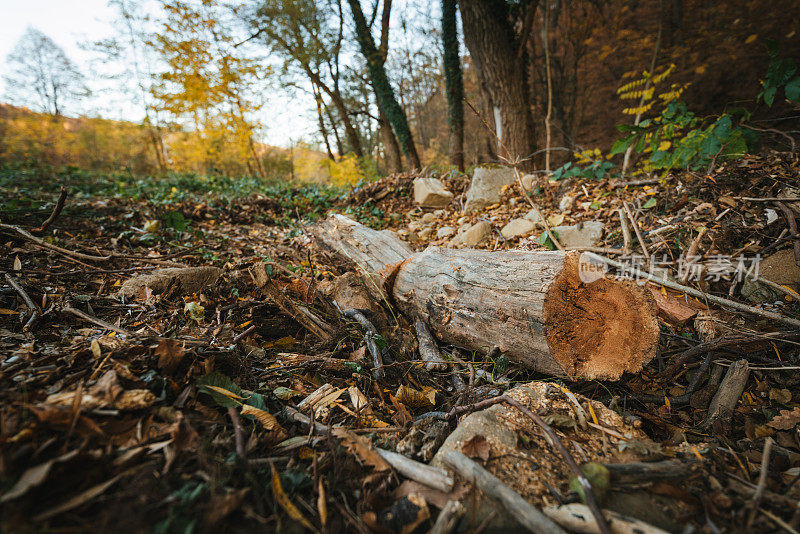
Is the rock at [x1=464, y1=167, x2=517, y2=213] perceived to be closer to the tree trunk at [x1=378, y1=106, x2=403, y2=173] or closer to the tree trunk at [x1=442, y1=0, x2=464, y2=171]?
the tree trunk at [x1=442, y1=0, x2=464, y2=171]

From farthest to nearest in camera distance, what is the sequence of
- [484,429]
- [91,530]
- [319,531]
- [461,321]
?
[461,321]
[484,429]
[319,531]
[91,530]

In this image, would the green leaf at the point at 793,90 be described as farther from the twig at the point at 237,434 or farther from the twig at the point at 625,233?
the twig at the point at 237,434

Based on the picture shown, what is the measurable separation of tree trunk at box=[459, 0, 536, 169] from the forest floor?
7.99ft

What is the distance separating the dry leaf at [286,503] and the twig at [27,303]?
1577 millimetres

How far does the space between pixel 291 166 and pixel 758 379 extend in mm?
18446

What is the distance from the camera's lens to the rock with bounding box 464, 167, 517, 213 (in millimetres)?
4348

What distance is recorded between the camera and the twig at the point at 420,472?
1007mm

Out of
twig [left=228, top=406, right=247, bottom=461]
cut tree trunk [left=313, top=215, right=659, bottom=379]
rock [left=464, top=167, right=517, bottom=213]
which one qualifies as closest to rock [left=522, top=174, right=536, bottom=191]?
rock [left=464, top=167, right=517, bottom=213]

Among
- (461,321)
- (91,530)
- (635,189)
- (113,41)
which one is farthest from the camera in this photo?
(113,41)

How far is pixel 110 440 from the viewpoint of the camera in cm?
91

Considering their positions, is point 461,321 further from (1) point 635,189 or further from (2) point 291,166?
(2) point 291,166

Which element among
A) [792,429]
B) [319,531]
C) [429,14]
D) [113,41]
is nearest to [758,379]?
[792,429]

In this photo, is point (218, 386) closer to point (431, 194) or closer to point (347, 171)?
point (431, 194)

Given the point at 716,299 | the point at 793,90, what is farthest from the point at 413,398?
the point at 793,90
